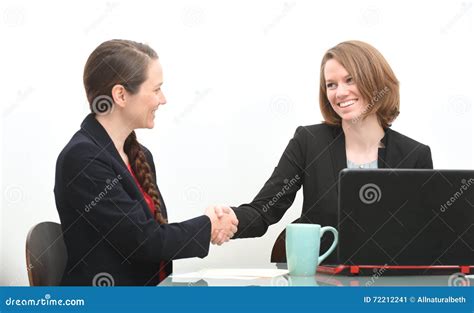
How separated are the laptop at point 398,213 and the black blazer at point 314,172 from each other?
Answer: 0.78 metres

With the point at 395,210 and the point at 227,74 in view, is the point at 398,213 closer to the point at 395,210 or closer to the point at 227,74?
the point at 395,210

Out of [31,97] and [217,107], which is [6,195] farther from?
[217,107]

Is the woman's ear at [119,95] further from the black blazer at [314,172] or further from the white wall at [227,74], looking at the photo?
the white wall at [227,74]

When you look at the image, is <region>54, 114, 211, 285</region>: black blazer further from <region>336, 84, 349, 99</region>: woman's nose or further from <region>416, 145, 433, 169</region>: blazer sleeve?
<region>416, 145, 433, 169</region>: blazer sleeve

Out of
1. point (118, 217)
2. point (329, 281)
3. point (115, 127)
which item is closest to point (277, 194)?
point (115, 127)

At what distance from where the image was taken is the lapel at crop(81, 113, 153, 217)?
2.01m

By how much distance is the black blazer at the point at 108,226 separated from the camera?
6.14ft

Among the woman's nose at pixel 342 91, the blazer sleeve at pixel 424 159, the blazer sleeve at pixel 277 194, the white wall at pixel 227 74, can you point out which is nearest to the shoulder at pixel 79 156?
the blazer sleeve at pixel 277 194

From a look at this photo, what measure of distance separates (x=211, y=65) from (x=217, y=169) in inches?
18.4

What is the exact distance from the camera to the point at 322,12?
2.98m

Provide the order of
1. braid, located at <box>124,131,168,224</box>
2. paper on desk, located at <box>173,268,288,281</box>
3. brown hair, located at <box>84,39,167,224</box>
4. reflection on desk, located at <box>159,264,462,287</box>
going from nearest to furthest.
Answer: reflection on desk, located at <box>159,264,462,287</box> < paper on desk, located at <box>173,268,288,281</box> < brown hair, located at <box>84,39,167,224</box> < braid, located at <box>124,131,168,224</box>

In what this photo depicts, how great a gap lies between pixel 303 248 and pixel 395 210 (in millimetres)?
260

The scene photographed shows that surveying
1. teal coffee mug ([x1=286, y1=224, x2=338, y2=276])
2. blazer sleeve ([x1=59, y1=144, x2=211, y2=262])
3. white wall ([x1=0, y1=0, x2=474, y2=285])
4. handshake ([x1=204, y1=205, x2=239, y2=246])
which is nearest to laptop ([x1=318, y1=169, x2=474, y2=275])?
teal coffee mug ([x1=286, y1=224, x2=338, y2=276])

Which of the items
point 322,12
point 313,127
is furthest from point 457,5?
point 313,127
